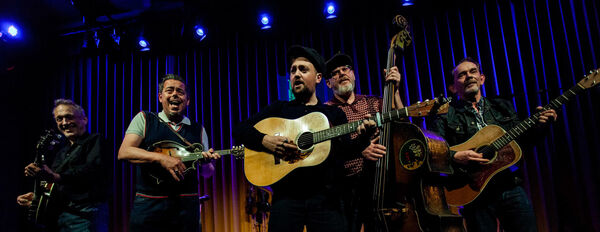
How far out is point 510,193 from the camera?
9.42 ft

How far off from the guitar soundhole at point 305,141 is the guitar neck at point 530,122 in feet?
5.37

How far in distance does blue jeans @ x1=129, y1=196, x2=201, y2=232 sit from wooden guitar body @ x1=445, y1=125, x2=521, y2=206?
2.30m

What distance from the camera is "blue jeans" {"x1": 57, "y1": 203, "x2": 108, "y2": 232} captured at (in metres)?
3.44

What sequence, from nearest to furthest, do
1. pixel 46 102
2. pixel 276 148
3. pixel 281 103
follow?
pixel 276 148 → pixel 281 103 → pixel 46 102

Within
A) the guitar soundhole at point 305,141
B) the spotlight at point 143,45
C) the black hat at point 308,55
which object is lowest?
the guitar soundhole at point 305,141

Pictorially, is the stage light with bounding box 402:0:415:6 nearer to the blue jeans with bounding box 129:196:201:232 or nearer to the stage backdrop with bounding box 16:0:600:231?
the stage backdrop with bounding box 16:0:600:231

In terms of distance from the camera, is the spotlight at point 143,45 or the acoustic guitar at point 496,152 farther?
the spotlight at point 143,45

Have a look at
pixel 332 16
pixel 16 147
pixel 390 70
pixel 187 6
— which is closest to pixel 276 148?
pixel 390 70

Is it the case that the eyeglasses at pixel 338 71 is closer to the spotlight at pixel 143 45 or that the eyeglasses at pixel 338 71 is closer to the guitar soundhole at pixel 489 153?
the guitar soundhole at pixel 489 153

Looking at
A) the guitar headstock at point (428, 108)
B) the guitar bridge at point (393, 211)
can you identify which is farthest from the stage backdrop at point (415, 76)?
the guitar bridge at point (393, 211)

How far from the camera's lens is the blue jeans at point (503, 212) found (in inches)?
110

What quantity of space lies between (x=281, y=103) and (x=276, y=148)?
527 mm

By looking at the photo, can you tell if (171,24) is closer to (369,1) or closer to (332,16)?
(332,16)

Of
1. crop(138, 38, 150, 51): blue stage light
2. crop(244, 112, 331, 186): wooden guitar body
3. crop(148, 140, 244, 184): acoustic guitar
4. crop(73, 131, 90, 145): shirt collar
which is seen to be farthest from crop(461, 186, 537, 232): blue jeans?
crop(138, 38, 150, 51): blue stage light
